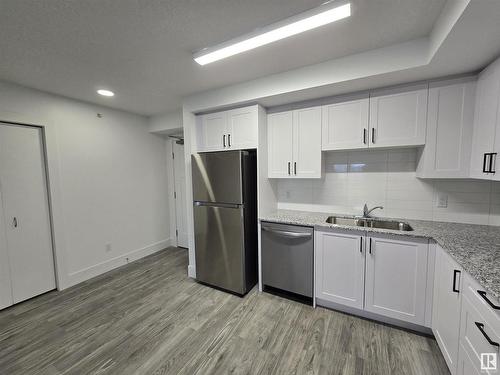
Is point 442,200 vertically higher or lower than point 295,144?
lower

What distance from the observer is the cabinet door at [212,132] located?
107 inches

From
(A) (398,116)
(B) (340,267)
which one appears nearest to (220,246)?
(B) (340,267)

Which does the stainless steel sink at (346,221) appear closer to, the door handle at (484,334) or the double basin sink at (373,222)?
the double basin sink at (373,222)

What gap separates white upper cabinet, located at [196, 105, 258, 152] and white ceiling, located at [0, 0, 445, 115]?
40 cm

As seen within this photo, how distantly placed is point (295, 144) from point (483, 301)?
1.95 m

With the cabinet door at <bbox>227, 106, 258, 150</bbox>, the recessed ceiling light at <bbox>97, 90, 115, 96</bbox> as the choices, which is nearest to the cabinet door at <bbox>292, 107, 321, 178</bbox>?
the cabinet door at <bbox>227, 106, 258, 150</bbox>

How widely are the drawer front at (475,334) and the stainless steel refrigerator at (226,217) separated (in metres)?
1.86

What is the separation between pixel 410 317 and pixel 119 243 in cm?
388

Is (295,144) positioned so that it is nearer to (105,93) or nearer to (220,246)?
(220,246)

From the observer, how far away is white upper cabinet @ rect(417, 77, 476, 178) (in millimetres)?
1869

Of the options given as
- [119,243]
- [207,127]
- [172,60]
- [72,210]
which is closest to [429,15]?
[172,60]

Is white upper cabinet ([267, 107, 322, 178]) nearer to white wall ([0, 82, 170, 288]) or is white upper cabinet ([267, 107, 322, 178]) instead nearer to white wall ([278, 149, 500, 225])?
white wall ([278, 149, 500, 225])

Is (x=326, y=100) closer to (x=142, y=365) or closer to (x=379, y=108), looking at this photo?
(x=379, y=108)

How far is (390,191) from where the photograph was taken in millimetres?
2418
